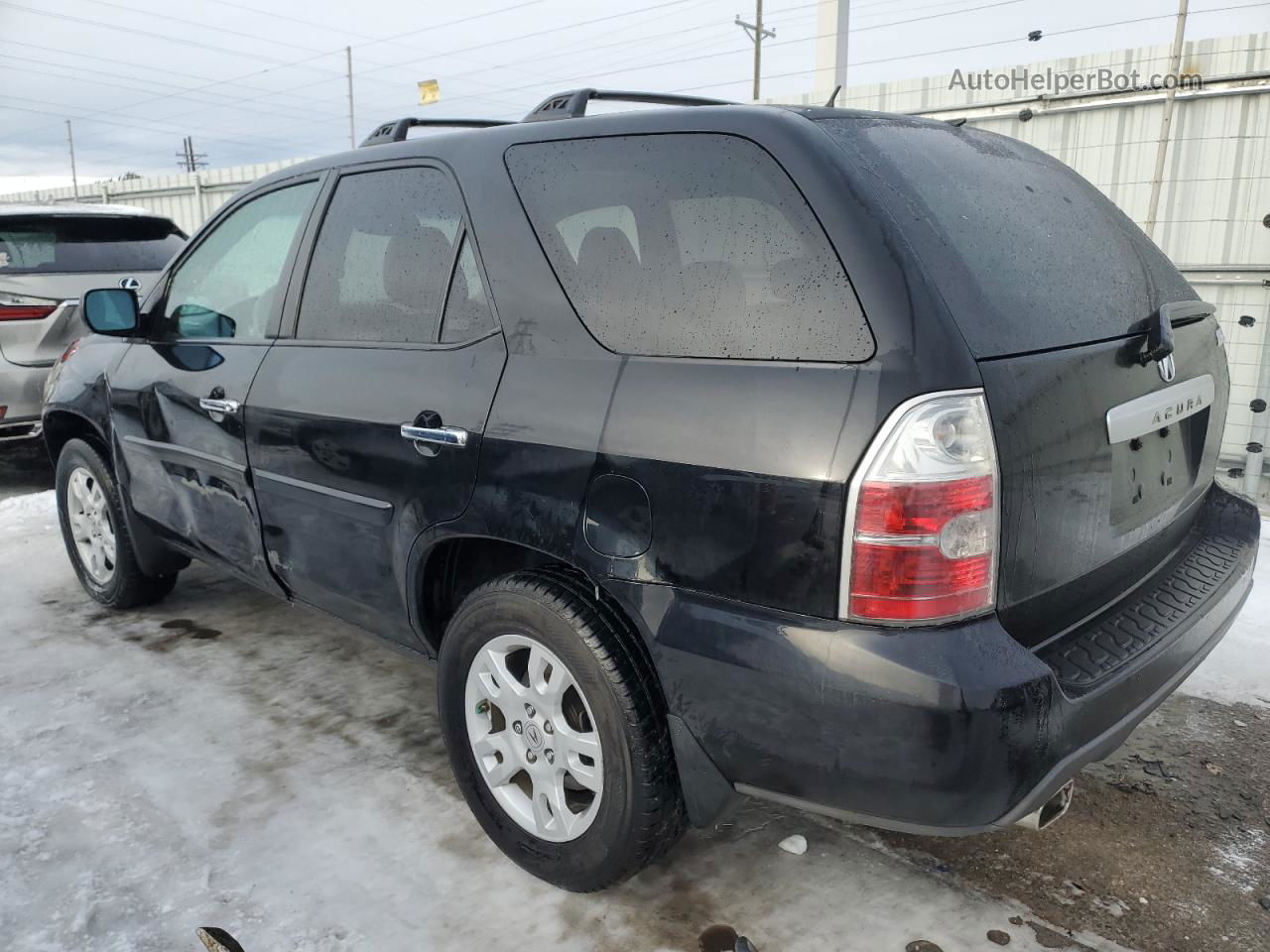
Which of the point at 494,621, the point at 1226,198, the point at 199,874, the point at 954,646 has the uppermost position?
the point at 1226,198

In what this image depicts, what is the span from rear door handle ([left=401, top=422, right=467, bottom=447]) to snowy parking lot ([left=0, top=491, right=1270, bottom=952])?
105 centimetres

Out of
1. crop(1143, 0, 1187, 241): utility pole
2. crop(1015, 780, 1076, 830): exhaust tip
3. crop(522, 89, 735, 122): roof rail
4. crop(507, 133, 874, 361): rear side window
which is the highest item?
crop(1143, 0, 1187, 241): utility pole

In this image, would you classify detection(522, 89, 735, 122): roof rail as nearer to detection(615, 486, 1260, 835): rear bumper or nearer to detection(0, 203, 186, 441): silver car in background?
detection(615, 486, 1260, 835): rear bumper

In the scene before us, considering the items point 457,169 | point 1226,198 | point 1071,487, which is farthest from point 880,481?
point 1226,198

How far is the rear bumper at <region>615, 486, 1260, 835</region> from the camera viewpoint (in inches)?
64.2

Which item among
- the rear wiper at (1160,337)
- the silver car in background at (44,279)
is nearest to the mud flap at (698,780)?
the rear wiper at (1160,337)

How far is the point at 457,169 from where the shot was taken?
96.9 inches

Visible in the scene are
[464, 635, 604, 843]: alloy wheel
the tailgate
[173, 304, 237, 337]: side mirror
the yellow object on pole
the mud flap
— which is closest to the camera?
the tailgate

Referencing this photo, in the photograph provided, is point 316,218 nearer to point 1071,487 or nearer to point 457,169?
point 457,169

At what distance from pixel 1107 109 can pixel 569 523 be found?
27.9ft

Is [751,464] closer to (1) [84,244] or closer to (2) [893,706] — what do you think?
(2) [893,706]

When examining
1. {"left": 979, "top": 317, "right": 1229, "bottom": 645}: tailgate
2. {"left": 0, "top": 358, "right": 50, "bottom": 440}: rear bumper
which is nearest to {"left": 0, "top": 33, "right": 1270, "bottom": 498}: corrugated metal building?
{"left": 979, "top": 317, "right": 1229, "bottom": 645}: tailgate

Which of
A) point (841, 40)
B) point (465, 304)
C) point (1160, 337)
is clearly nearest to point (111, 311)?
point (465, 304)

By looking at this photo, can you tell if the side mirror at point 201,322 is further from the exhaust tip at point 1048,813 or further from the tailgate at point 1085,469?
the exhaust tip at point 1048,813
